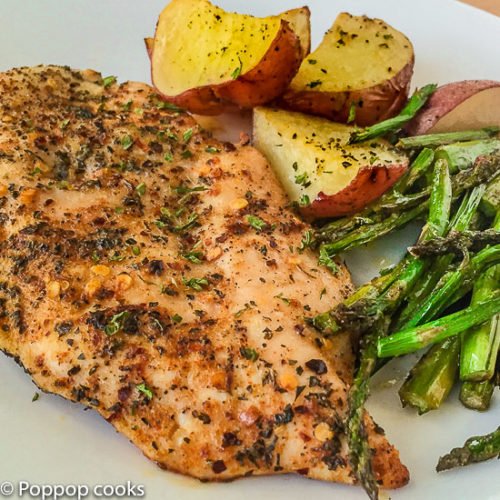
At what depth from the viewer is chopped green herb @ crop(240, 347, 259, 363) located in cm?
215

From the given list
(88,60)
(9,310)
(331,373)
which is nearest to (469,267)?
(331,373)

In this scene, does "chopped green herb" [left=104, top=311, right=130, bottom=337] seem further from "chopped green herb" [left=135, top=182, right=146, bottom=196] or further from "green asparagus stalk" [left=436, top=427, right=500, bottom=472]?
"green asparagus stalk" [left=436, top=427, right=500, bottom=472]

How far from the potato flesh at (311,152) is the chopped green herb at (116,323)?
0.94m

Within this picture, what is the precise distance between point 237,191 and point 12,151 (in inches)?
34.4

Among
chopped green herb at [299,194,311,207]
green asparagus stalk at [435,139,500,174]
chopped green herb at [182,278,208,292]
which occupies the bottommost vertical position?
chopped green herb at [182,278,208,292]

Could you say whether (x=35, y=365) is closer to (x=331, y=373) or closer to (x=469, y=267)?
(x=331, y=373)

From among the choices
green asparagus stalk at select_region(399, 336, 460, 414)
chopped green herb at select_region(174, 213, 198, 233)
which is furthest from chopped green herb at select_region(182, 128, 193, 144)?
green asparagus stalk at select_region(399, 336, 460, 414)

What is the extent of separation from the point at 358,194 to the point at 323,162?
0.62 ft

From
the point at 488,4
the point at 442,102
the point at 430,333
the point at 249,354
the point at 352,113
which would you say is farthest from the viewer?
the point at 488,4

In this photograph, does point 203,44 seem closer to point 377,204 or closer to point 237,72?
point 237,72

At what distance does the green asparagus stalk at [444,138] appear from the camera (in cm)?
301

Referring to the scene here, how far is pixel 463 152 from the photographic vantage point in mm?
3008

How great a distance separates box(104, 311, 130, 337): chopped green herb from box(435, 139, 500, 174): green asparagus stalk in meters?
1.56

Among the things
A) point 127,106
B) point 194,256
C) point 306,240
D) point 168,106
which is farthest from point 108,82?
point 306,240
